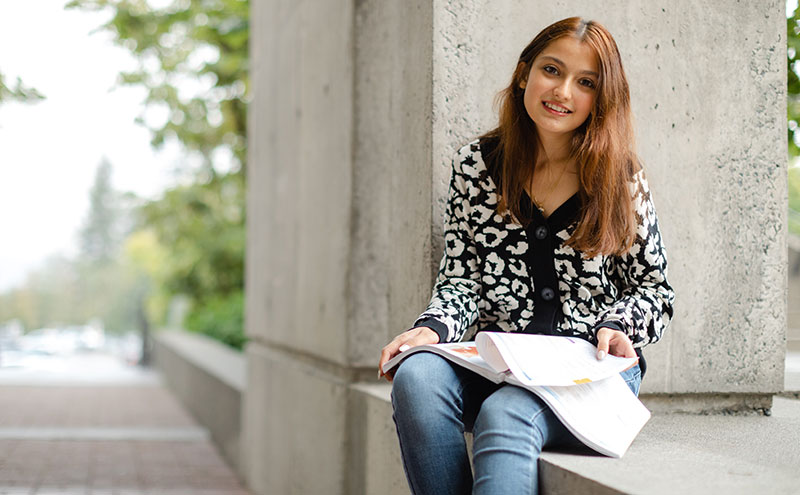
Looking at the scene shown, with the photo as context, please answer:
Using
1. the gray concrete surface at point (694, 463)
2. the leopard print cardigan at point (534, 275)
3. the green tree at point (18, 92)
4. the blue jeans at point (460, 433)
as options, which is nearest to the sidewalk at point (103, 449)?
the green tree at point (18, 92)

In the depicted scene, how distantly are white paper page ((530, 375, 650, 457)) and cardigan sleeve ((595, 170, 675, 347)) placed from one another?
0.19 meters

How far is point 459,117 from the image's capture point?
3.09 meters

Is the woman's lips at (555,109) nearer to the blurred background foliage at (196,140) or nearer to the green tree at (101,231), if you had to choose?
the blurred background foliage at (196,140)

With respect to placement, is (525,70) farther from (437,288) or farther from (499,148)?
(437,288)

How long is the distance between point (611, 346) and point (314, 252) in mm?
2275

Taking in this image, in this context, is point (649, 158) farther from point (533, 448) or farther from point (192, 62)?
point (192, 62)

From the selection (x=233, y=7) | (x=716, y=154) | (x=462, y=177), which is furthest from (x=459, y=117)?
(x=233, y=7)

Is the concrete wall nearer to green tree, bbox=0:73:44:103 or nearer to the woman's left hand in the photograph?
the woman's left hand

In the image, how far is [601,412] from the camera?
2164 mm

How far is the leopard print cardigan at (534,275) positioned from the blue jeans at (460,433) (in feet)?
0.84

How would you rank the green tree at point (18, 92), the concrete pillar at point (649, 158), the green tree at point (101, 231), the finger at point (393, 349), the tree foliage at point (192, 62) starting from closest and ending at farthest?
the finger at point (393, 349) → the concrete pillar at point (649, 158) → the green tree at point (18, 92) → the tree foliage at point (192, 62) → the green tree at point (101, 231)

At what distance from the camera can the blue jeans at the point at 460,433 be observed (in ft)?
6.51

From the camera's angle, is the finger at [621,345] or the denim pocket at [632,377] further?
the denim pocket at [632,377]

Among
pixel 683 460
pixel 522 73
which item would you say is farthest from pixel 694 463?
pixel 522 73
